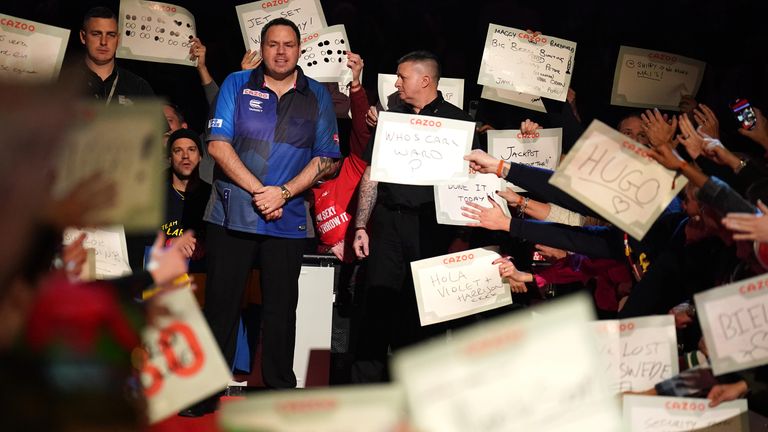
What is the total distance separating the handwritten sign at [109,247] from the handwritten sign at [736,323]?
9.30 ft

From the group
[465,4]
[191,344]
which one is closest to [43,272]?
[191,344]

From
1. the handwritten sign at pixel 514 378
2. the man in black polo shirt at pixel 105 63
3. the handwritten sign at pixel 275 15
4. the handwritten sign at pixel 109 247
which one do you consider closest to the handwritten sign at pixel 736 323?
the handwritten sign at pixel 514 378

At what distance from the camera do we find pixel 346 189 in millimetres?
5480

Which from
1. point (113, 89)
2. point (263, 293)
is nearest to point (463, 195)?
point (263, 293)

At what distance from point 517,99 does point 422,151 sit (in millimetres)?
→ 1061

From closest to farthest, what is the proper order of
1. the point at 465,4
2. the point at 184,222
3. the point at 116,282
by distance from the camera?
1. the point at 116,282
2. the point at 184,222
3. the point at 465,4

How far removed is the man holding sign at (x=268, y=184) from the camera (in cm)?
473

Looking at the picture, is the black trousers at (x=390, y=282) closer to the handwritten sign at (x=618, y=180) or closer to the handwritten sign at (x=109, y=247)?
the handwritten sign at (x=109, y=247)

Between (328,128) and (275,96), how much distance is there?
0.32m

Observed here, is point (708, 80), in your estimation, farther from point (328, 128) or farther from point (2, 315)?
point (2, 315)

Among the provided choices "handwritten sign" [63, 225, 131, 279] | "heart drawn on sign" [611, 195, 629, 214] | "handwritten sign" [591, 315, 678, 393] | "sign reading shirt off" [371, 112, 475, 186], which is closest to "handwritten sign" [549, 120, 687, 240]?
"heart drawn on sign" [611, 195, 629, 214]

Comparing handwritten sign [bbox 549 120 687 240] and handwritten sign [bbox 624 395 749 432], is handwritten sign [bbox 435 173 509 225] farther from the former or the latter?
handwritten sign [bbox 624 395 749 432]

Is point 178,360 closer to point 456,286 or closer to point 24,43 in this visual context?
point 456,286

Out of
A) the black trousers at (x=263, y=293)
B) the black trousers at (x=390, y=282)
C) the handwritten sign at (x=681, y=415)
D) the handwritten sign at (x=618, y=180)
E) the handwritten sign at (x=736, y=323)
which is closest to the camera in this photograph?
the handwritten sign at (x=736, y=323)
